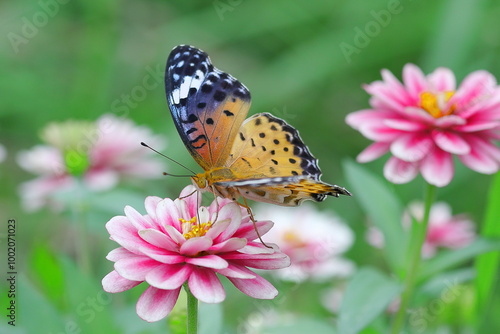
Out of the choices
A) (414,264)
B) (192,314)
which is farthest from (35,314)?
(414,264)

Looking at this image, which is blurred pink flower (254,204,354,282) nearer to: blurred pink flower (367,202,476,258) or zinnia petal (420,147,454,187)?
blurred pink flower (367,202,476,258)

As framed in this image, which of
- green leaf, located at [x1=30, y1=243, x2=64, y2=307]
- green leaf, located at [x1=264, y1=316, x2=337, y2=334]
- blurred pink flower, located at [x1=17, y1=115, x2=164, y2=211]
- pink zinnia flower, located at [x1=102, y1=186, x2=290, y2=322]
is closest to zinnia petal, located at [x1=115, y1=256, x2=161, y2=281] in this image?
pink zinnia flower, located at [x1=102, y1=186, x2=290, y2=322]

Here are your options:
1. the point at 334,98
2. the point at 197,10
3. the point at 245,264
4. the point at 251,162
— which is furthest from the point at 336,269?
the point at 197,10

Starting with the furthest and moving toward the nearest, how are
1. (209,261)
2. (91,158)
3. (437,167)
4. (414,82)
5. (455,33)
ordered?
(455,33), (91,158), (414,82), (437,167), (209,261)

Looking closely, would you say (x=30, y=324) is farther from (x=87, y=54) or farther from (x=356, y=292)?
(x=87, y=54)

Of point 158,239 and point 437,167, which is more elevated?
point 437,167

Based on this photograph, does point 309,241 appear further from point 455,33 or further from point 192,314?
A: point 455,33
